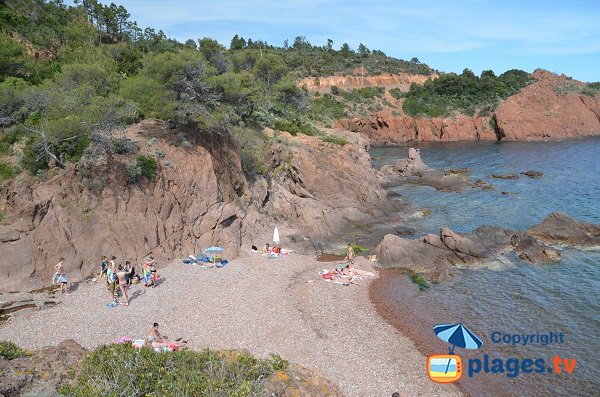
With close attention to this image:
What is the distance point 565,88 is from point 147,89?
301 ft

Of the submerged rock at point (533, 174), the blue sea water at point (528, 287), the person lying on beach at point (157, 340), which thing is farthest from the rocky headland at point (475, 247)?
the submerged rock at point (533, 174)

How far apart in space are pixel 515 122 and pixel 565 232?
6311 centimetres

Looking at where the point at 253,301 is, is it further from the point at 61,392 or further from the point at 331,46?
the point at 331,46

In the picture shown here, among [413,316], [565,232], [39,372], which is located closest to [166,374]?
[39,372]

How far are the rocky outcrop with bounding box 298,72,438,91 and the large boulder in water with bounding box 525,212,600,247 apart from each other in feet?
254

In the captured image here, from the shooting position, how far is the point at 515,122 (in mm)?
88125

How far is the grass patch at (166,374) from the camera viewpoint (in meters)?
9.46

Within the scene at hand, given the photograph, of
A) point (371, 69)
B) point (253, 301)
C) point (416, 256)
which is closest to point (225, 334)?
point (253, 301)

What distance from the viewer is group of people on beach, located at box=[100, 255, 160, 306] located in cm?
2034

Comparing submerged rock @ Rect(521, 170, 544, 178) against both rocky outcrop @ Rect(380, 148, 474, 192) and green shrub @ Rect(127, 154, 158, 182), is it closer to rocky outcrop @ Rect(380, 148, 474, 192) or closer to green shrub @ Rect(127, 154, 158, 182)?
rocky outcrop @ Rect(380, 148, 474, 192)

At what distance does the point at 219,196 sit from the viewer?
1160 inches

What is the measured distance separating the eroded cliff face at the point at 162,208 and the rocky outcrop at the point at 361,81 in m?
70.5

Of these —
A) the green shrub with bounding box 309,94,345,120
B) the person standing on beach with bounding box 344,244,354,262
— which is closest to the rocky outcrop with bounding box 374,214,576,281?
the person standing on beach with bounding box 344,244,354,262

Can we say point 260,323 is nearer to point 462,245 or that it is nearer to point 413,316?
point 413,316
